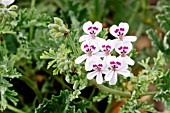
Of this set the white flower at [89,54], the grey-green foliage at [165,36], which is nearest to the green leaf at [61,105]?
the white flower at [89,54]

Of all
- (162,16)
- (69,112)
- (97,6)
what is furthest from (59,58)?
(97,6)

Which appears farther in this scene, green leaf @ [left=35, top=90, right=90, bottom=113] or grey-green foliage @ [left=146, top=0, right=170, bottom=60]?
grey-green foliage @ [left=146, top=0, right=170, bottom=60]

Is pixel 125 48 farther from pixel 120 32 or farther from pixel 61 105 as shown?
pixel 61 105

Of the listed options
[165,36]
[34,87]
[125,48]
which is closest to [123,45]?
[125,48]

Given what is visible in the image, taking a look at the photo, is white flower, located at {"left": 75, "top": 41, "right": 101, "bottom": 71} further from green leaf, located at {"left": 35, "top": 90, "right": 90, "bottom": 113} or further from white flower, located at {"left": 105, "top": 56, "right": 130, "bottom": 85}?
green leaf, located at {"left": 35, "top": 90, "right": 90, "bottom": 113}

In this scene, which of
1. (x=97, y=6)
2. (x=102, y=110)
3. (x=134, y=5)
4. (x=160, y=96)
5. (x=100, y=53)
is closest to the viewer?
(x=100, y=53)

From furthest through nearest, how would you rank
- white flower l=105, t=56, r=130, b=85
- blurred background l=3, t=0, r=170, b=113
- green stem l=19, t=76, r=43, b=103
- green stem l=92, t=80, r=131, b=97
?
green stem l=19, t=76, r=43, b=103, blurred background l=3, t=0, r=170, b=113, green stem l=92, t=80, r=131, b=97, white flower l=105, t=56, r=130, b=85

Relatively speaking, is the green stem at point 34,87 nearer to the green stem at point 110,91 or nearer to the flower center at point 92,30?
the green stem at point 110,91

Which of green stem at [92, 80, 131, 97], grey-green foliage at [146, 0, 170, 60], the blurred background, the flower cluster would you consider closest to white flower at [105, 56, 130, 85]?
the flower cluster

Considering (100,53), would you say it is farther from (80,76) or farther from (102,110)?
(102,110)
